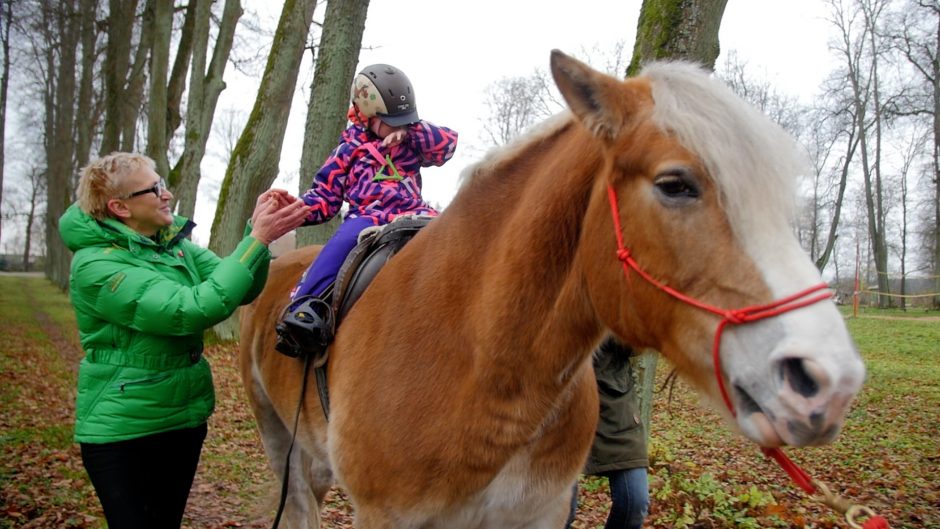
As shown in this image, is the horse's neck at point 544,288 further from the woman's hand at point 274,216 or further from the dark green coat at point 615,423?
the woman's hand at point 274,216

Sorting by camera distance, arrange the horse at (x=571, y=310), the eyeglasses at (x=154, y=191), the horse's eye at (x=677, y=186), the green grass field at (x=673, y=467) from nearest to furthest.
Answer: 1. the horse at (x=571, y=310)
2. the horse's eye at (x=677, y=186)
3. the eyeglasses at (x=154, y=191)
4. the green grass field at (x=673, y=467)

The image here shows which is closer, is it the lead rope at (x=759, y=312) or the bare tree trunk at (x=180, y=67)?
the lead rope at (x=759, y=312)

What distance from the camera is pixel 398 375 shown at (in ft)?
8.51

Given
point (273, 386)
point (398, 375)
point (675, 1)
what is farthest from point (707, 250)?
point (675, 1)

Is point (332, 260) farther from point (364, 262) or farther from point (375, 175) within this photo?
point (375, 175)

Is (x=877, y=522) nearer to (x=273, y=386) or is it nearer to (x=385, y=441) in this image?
(x=385, y=441)

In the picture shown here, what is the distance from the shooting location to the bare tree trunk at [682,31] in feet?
15.1

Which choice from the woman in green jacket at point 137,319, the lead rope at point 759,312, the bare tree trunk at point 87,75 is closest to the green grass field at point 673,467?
the woman in green jacket at point 137,319

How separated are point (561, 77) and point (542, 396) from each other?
1.11 metres

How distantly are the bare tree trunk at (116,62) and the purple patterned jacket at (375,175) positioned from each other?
1474cm

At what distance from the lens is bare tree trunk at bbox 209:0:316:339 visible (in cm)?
1077

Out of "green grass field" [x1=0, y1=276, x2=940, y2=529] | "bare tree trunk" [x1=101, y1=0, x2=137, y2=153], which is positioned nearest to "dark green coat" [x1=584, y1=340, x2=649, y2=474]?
"green grass field" [x1=0, y1=276, x2=940, y2=529]

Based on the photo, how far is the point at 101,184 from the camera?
3.12m

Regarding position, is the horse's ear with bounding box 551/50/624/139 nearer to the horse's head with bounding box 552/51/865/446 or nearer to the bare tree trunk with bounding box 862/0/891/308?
the horse's head with bounding box 552/51/865/446
